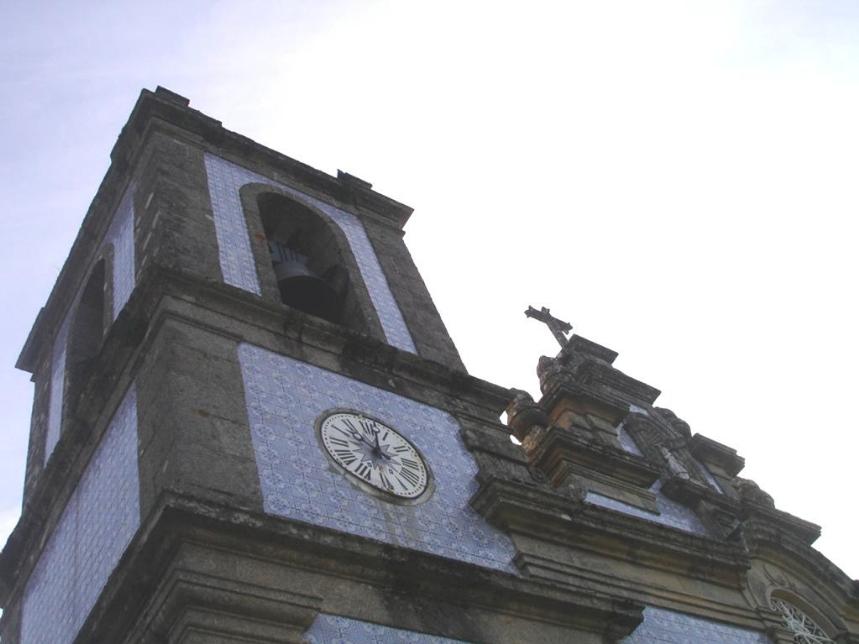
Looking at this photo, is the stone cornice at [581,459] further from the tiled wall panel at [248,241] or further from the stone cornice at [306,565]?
the stone cornice at [306,565]

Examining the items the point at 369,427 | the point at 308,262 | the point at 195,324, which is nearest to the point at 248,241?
the point at 308,262

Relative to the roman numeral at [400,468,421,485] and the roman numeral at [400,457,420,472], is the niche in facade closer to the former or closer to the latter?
the roman numeral at [400,457,420,472]

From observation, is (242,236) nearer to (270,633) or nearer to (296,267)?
(296,267)

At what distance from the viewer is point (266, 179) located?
1294cm

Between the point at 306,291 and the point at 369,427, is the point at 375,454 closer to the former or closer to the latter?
the point at 369,427

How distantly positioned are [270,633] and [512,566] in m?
2.70

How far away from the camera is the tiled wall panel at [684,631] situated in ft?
29.2

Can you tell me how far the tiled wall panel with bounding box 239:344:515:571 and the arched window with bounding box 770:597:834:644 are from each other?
14.1 ft

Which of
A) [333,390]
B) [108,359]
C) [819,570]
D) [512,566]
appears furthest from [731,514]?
[108,359]

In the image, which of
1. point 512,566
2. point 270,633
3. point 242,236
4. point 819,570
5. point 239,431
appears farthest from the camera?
point 819,570

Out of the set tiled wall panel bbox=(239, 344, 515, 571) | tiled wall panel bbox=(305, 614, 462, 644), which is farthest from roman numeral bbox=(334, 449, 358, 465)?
tiled wall panel bbox=(305, 614, 462, 644)

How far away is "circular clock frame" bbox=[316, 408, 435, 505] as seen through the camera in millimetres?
8180

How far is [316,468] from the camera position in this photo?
8031mm

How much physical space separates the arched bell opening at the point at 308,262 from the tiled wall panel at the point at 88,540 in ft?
9.28
